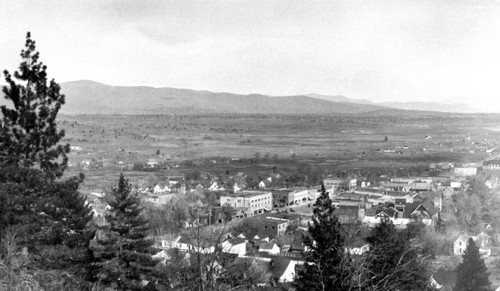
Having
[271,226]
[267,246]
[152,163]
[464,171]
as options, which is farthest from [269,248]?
[152,163]

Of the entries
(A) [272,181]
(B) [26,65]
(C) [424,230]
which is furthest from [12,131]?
(A) [272,181]

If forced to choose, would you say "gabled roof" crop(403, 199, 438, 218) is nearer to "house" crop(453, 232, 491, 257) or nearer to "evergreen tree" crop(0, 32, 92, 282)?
"house" crop(453, 232, 491, 257)

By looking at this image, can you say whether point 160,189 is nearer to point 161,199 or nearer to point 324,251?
point 161,199

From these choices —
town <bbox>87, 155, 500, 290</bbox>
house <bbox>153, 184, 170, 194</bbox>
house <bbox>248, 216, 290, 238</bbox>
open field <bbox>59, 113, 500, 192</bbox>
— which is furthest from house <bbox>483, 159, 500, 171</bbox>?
house <bbox>153, 184, 170, 194</bbox>

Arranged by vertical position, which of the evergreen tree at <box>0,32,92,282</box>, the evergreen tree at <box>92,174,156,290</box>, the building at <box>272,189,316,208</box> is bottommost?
the building at <box>272,189,316,208</box>

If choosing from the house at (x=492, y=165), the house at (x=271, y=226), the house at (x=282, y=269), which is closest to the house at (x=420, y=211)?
the house at (x=271, y=226)
